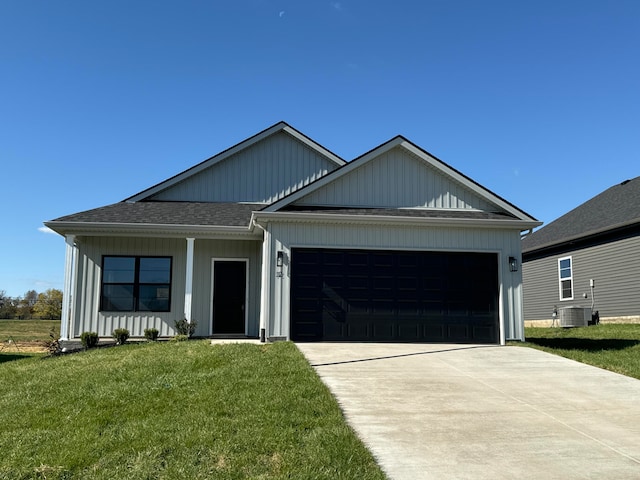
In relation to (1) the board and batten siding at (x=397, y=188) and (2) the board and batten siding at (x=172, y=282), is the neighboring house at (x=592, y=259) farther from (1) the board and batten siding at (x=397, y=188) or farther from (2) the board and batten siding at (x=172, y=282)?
(2) the board and batten siding at (x=172, y=282)

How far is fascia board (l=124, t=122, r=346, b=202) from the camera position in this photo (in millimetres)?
17312

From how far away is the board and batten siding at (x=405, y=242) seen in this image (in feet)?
43.6

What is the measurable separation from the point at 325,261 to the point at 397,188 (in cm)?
274

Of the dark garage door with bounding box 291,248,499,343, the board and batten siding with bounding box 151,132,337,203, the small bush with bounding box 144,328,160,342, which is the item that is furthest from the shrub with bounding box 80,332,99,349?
the board and batten siding with bounding box 151,132,337,203

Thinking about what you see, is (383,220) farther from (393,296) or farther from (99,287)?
(99,287)

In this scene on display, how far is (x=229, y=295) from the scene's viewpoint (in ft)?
52.1

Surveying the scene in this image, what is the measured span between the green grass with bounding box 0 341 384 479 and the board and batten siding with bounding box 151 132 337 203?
8.26 m

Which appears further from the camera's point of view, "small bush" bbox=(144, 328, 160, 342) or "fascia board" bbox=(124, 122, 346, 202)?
"fascia board" bbox=(124, 122, 346, 202)

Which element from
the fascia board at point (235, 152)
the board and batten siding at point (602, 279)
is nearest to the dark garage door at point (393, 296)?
the fascia board at point (235, 152)

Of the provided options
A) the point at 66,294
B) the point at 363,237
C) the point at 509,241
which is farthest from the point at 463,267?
the point at 66,294

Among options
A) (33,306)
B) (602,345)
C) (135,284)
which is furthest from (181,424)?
(33,306)

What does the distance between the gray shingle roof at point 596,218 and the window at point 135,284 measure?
Result: 14.6m

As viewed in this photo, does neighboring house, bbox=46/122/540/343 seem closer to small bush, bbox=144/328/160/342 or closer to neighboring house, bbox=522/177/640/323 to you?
small bush, bbox=144/328/160/342

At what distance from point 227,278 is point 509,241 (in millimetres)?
7541
